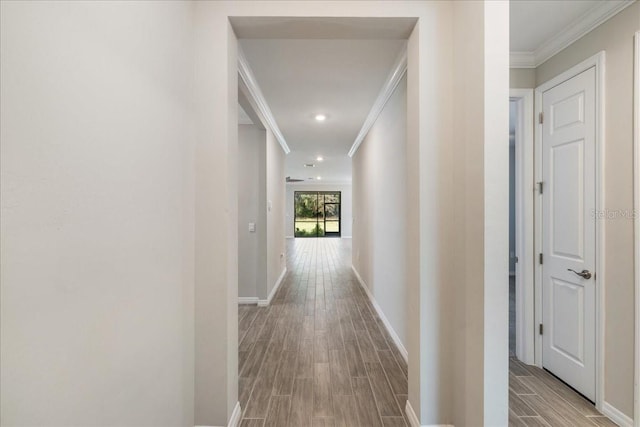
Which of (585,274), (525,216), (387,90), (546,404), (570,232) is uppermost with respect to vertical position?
(387,90)

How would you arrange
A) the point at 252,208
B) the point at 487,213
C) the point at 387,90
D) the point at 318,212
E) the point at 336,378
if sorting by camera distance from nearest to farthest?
the point at 487,213 < the point at 336,378 < the point at 387,90 < the point at 252,208 < the point at 318,212

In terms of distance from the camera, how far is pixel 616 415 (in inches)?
72.0

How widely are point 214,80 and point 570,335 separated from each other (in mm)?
3102

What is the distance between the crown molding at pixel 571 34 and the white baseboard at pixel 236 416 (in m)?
3.46

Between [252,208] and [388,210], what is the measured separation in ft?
6.66

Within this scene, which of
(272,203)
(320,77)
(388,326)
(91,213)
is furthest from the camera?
(272,203)

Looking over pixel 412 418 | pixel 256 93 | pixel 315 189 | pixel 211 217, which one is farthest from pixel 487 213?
pixel 315 189

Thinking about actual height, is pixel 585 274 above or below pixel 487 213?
below

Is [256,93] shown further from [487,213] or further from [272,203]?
[487,213]

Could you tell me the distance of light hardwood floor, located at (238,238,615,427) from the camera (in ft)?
6.18

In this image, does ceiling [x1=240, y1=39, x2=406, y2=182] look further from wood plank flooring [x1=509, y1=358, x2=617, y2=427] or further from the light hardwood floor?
wood plank flooring [x1=509, y1=358, x2=617, y2=427]

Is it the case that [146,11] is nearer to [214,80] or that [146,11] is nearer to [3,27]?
[214,80]

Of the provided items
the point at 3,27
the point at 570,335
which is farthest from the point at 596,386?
the point at 3,27

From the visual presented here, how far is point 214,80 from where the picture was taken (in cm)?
162
